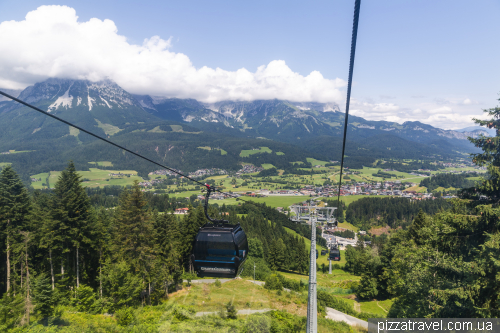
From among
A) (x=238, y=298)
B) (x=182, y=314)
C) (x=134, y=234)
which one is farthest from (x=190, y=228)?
(x=182, y=314)

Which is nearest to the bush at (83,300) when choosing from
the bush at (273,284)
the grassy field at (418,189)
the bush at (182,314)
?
the bush at (182,314)

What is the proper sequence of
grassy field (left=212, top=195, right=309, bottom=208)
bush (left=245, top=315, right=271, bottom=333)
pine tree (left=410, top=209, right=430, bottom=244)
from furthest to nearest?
grassy field (left=212, top=195, right=309, bottom=208)
pine tree (left=410, top=209, right=430, bottom=244)
bush (left=245, top=315, right=271, bottom=333)

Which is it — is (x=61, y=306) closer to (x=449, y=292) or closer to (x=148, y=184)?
(x=449, y=292)

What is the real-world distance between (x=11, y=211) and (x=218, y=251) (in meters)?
24.0

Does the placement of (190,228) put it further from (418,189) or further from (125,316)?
(418,189)

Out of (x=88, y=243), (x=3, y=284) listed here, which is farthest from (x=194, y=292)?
(x=3, y=284)

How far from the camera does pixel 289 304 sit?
29797mm

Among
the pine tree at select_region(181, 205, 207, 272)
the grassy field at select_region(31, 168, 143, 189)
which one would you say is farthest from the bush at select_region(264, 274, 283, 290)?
the grassy field at select_region(31, 168, 143, 189)

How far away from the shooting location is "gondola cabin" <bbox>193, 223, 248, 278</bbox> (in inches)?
452

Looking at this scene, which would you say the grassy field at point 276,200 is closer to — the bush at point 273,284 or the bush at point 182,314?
the bush at point 273,284

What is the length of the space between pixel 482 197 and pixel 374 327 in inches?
660

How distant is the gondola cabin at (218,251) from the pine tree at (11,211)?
72.2ft

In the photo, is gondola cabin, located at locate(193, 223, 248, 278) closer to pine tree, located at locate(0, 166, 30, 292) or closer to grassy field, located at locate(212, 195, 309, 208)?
pine tree, located at locate(0, 166, 30, 292)

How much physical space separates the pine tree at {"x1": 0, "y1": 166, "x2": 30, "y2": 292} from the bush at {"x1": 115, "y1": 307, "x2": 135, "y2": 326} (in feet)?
38.1
